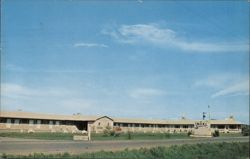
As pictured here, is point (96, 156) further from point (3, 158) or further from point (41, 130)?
point (41, 130)

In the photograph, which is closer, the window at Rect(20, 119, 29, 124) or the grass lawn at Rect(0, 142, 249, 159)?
the grass lawn at Rect(0, 142, 249, 159)

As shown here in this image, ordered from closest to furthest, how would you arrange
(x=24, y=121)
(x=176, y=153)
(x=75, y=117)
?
1. (x=176, y=153)
2. (x=24, y=121)
3. (x=75, y=117)

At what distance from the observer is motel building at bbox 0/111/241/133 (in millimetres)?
60906

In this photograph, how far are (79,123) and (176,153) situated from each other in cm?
4099

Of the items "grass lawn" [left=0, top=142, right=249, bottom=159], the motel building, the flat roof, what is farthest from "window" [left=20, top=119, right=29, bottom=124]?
"grass lawn" [left=0, top=142, right=249, bottom=159]

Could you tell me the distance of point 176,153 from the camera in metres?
31.3

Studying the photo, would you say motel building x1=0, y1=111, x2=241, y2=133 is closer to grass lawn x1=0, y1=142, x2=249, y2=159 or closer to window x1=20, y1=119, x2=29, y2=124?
window x1=20, y1=119, x2=29, y2=124

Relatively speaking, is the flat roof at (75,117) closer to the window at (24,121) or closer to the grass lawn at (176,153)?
the window at (24,121)

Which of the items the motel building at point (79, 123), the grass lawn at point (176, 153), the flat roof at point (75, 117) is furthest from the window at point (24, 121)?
the grass lawn at point (176, 153)

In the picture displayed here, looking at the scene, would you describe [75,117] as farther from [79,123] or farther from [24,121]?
[24,121]

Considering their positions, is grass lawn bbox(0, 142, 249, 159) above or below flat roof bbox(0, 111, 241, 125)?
below

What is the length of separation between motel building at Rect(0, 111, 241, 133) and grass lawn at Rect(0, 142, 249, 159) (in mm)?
17252

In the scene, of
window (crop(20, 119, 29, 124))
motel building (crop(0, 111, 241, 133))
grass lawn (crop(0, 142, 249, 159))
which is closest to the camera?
grass lawn (crop(0, 142, 249, 159))

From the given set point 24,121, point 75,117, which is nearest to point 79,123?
point 75,117
